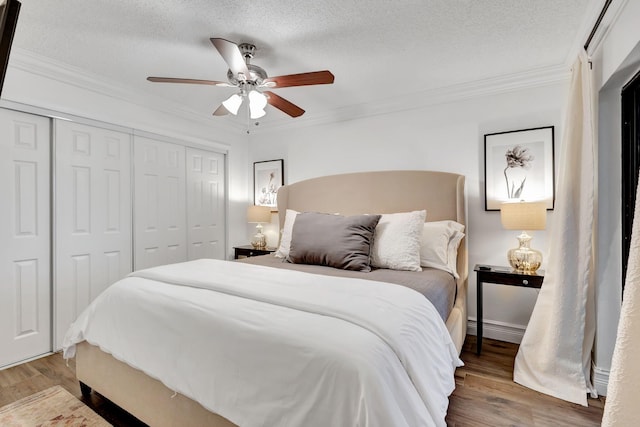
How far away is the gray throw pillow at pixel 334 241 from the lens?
2283 millimetres

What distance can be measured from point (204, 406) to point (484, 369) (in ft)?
6.53

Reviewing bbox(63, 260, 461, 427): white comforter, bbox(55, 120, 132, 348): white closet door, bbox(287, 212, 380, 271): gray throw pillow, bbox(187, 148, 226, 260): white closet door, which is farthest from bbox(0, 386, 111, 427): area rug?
bbox(187, 148, 226, 260): white closet door

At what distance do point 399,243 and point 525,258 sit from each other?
39.5 inches

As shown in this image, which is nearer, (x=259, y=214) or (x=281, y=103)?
(x=281, y=103)

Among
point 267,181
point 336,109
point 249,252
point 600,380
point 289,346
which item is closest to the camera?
point 289,346

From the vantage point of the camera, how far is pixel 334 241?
235 cm

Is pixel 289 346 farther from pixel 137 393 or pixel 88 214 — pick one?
pixel 88 214

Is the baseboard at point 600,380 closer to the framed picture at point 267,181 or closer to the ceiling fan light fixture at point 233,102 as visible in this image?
the ceiling fan light fixture at point 233,102

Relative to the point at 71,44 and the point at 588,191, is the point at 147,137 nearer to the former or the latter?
the point at 71,44

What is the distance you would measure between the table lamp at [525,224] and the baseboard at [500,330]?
0.66 m

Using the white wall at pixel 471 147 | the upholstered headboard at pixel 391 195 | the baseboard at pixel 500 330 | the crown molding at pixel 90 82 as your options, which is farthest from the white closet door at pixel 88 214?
the baseboard at pixel 500 330

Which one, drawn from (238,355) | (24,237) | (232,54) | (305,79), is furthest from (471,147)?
(24,237)

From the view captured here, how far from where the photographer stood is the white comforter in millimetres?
1048

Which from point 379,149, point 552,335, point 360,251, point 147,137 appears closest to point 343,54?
point 379,149
